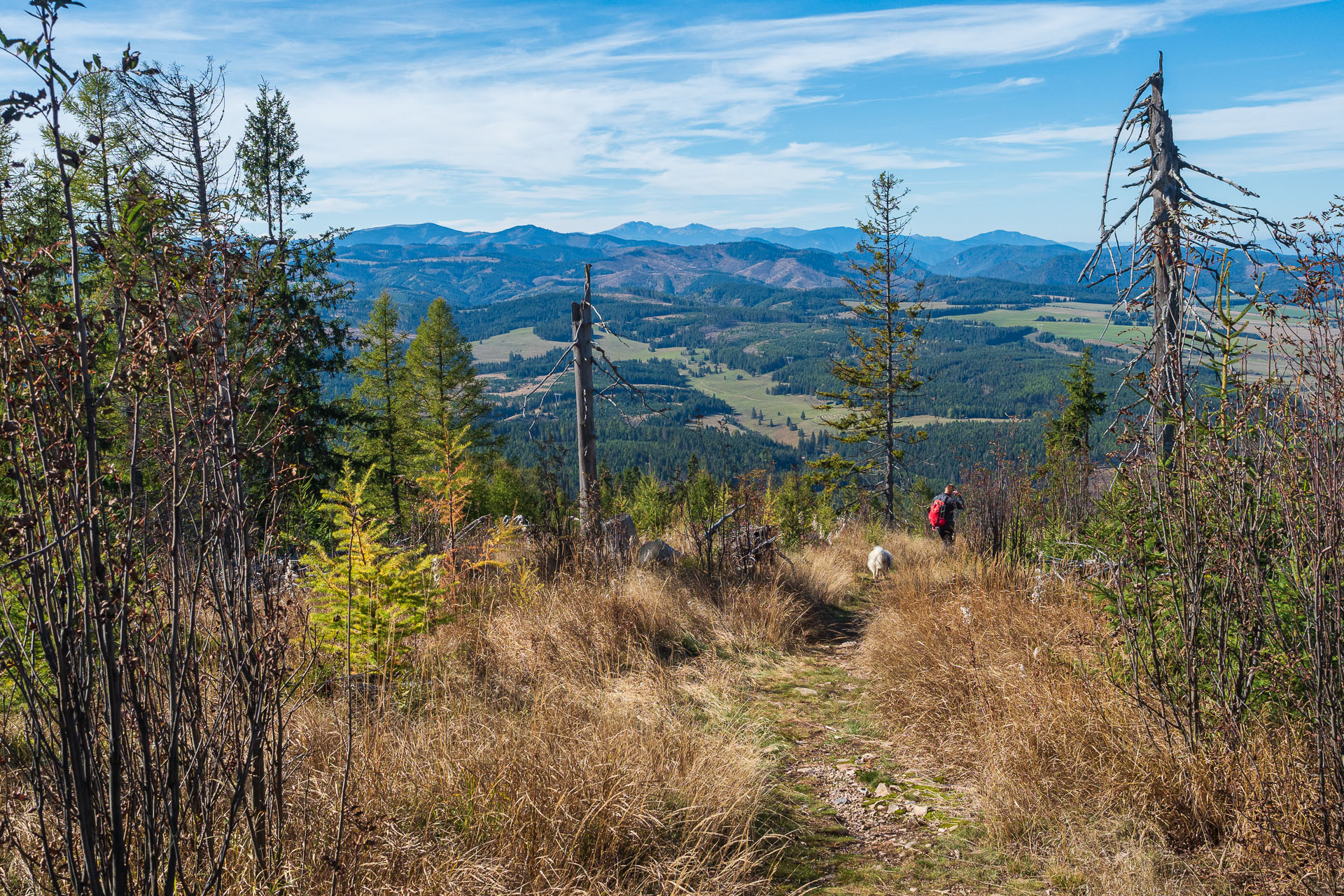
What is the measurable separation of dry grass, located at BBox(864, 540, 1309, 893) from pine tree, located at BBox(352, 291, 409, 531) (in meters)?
20.0

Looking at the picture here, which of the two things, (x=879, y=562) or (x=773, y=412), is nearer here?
(x=879, y=562)

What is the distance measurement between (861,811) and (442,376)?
86.2 ft

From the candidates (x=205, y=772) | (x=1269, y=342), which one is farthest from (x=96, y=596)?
(x=1269, y=342)

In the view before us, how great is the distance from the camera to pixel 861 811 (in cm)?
370

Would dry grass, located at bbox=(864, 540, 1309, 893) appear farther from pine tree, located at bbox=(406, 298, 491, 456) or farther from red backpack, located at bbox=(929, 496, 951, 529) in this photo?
pine tree, located at bbox=(406, 298, 491, 456)

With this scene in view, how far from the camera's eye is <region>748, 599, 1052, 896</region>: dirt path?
307 cm

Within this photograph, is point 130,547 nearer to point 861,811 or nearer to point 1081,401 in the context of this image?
point 861,811

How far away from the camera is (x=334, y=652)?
442 cm

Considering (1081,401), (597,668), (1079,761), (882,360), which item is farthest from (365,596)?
(1081,401)

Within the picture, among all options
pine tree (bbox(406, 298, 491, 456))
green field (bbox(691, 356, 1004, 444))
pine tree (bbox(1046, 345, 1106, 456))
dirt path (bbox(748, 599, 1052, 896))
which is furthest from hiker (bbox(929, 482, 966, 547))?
green field (bbox(691, 356, 1004, 444))

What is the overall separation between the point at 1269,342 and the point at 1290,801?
173 centimetres

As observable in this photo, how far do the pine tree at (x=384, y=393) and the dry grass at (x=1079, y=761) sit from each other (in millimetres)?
20001

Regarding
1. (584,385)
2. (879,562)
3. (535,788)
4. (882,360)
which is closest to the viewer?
(535,788)

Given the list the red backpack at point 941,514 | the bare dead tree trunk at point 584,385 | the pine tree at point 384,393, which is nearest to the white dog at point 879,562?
A: the red backpack at point 941,514
